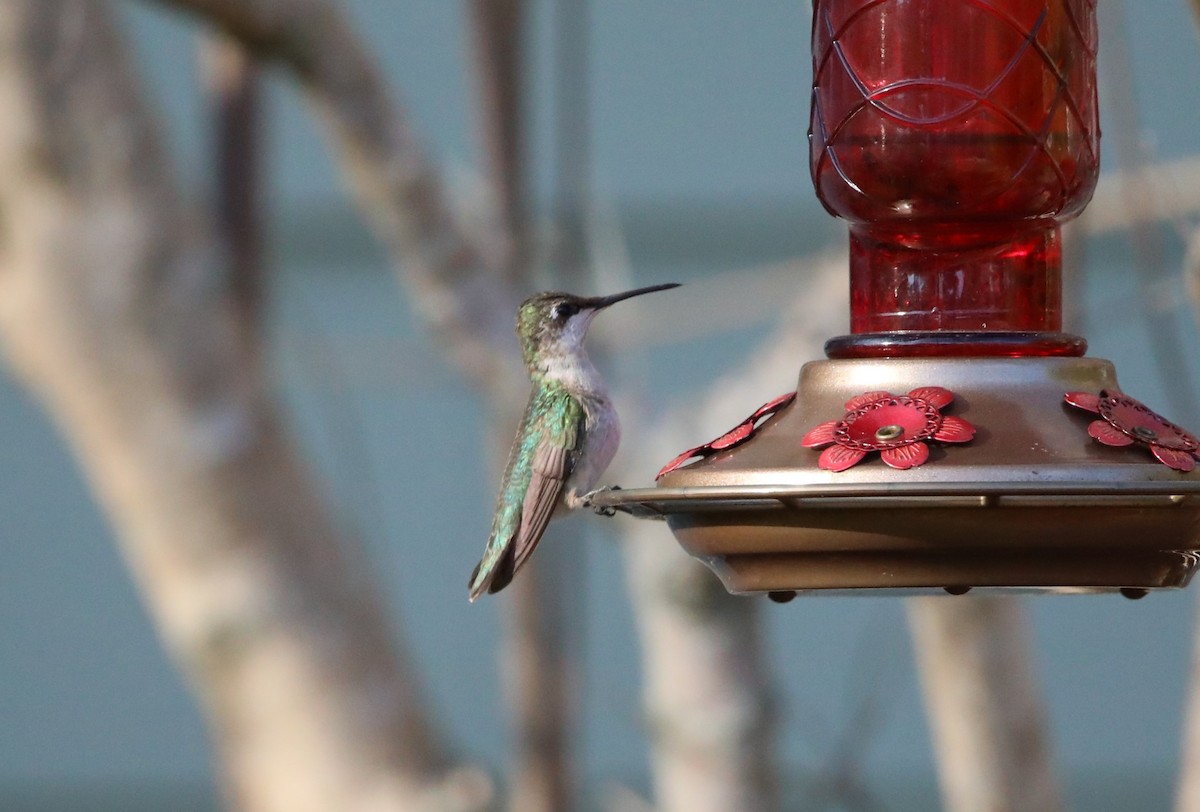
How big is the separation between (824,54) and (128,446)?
374cm

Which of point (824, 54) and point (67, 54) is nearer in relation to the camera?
point (824, 54)

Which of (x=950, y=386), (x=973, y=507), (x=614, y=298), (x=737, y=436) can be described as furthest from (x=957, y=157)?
(x=614, y=298)

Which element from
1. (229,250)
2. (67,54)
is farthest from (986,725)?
(67,54)

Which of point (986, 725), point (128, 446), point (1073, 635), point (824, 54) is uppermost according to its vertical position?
point (824, 54)

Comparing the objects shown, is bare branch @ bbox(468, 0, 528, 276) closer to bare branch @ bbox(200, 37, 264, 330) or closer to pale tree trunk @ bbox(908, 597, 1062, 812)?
bare branch @ bbox(200, 37, 264, 330)

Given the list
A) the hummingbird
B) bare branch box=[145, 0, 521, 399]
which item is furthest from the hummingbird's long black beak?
bare branch box=[145, 0, 521, 399]

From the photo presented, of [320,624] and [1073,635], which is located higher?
[320,624]

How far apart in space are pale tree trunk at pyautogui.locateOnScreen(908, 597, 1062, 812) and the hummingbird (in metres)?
1.36

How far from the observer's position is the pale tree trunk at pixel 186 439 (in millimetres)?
5578

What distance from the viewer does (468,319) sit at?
17.2ft

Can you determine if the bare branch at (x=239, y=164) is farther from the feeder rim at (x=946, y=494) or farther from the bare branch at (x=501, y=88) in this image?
the feeder rim at (x=946, y=494)

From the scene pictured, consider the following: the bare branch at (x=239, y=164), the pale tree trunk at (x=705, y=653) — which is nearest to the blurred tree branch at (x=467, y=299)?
the pale tree trunk at (x=705, y=653)

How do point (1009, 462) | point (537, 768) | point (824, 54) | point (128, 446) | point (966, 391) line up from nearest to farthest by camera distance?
1. point (1009, 462)
2. point (966, 391)
3. point (824, 54)
4. point (537, 768)
5. point (128, 446)

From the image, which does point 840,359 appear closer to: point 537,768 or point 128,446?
A: point 537,768
